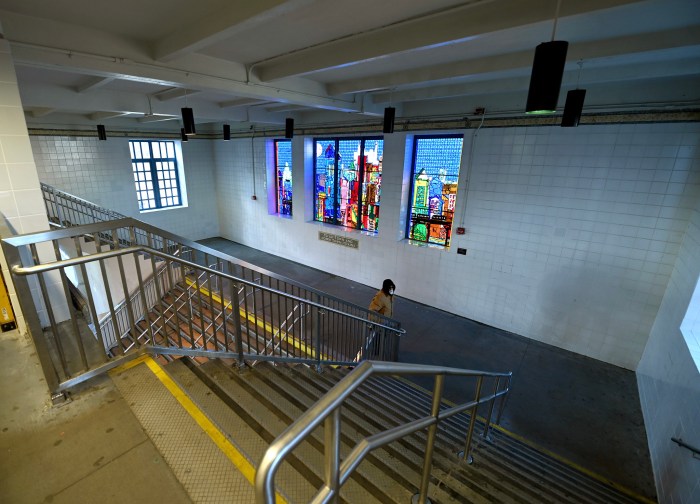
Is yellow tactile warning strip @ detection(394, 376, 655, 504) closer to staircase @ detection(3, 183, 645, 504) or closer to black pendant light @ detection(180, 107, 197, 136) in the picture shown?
staircase @ detection(3, 183, 645, 504)

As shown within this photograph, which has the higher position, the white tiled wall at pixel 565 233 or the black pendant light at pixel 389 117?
the black pendant light at pixel 389 117

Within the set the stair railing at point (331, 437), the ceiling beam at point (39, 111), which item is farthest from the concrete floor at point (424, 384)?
the ceiling beam at point (39, 111)

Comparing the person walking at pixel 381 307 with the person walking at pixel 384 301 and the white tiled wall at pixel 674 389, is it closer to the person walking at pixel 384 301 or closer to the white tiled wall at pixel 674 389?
the person walking at pixel 384 301

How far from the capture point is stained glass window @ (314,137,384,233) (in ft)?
24.9

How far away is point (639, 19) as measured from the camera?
274cm

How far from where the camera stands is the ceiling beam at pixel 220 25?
222 cm

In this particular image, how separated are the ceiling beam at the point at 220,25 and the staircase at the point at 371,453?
8.61ft

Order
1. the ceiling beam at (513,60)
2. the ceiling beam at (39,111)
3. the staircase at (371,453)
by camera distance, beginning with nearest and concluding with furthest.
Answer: the staircase at (371,453) → the ceiling beam at (513,60) → the ceiling beam at (39,111)

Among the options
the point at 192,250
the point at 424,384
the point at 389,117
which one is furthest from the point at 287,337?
the point at 389,117

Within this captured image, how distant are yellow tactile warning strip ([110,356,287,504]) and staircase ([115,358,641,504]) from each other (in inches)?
0.7

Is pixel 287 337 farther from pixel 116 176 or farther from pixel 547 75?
pixel 116 176

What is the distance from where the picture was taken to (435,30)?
111 inches

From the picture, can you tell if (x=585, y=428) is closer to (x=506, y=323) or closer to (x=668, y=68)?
(x=506, y=323)

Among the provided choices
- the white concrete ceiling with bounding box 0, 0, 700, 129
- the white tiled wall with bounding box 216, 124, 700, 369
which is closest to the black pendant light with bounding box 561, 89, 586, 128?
the white concrete ceiling with bounding box 0, 0, 700, 129
